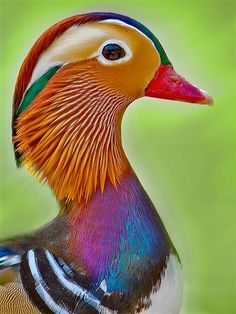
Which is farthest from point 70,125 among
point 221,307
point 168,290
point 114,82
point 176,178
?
point 221,307

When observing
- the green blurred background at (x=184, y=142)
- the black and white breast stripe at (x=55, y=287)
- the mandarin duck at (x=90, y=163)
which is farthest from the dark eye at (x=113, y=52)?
the black and white breast stripe at (x=55, y=287)

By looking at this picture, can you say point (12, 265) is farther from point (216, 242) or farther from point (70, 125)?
point (216, 242)

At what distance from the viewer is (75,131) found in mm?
879

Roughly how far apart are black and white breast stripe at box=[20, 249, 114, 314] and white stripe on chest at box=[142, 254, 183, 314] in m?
0.08

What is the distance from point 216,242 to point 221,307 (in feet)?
0.41

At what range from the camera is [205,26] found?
0.96m

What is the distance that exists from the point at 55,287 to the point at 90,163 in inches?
8.4

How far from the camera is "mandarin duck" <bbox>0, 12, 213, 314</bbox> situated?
86 centimetres

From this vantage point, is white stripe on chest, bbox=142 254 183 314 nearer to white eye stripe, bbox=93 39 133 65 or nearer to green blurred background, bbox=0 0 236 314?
green blurred background, bbox=0 0 236 314

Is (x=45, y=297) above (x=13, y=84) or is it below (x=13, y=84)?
below

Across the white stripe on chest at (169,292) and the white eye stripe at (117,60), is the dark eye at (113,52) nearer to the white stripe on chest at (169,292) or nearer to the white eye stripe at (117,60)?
the white eye stripe at (117,60)

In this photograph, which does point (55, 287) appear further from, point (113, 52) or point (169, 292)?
point (113, 52)

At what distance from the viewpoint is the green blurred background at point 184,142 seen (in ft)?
3.12

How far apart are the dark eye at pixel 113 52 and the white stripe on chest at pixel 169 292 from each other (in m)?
0.36
